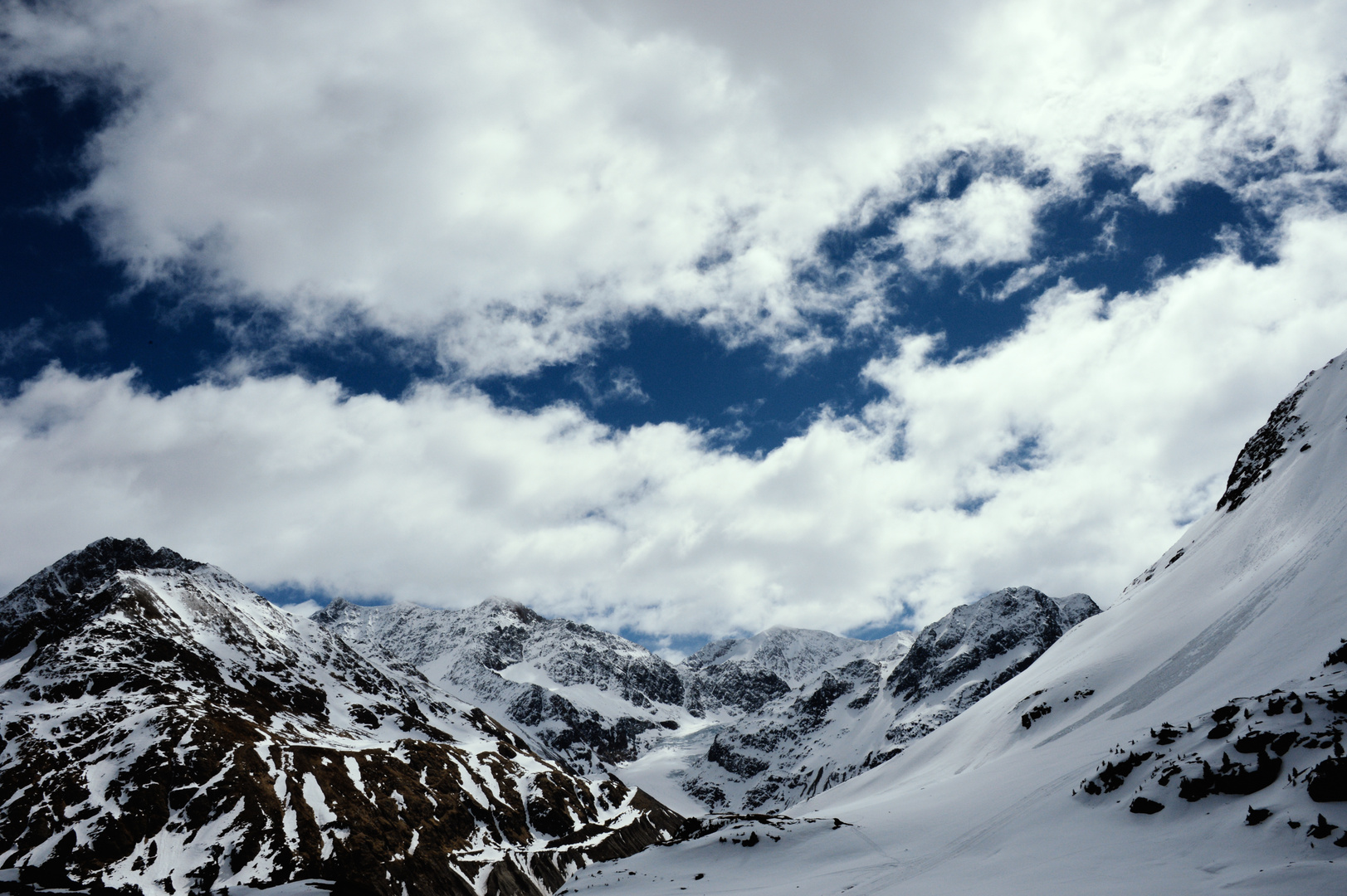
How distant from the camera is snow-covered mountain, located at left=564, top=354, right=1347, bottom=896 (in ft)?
78.8

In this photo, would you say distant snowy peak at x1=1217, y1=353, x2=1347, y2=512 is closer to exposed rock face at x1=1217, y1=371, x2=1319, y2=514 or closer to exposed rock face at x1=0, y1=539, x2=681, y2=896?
exposed rock face at x1=1217, y1=371, x2=1319, y2=514

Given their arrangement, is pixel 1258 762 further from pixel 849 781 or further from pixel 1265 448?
pixel 849 781

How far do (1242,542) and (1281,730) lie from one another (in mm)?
62246

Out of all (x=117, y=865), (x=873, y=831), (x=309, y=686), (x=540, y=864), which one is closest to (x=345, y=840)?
(x=117, y=865)

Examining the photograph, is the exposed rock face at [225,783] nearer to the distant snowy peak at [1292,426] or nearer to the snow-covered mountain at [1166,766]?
the snow-covered mountain at [1166,766]

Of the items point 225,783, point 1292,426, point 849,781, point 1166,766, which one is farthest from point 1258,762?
point 225,783

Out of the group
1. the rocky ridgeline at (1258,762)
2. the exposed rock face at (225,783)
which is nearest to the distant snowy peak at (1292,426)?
the rocky ridgeline at (1258,762)

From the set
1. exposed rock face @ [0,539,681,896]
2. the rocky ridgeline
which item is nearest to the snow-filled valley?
the rocky ridgeline

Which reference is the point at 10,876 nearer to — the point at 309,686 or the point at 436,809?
the point at 436,809

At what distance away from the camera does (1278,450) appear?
304ft

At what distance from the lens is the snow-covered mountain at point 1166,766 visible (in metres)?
24.0

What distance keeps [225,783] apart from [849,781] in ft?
341

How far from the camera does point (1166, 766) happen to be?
103 ft

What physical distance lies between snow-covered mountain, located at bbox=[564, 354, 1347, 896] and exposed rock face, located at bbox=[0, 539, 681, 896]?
87.5m
